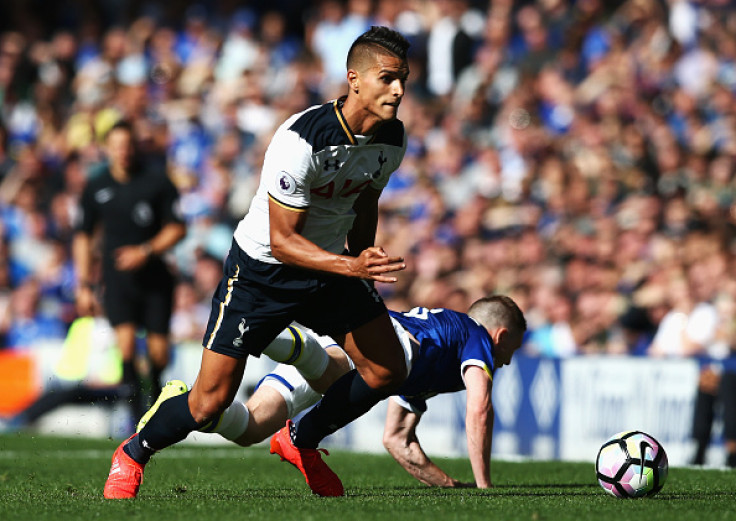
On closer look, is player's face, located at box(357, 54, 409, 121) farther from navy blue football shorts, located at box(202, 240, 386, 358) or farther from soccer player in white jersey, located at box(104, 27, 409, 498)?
navy blue football shorts, located at box(202, 240, 386, 358)

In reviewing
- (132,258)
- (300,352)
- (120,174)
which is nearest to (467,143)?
(120,174)

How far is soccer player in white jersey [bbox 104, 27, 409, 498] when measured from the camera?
19.1 ft

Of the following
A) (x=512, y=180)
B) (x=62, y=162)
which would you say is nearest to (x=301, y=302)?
(x=512, y=180)

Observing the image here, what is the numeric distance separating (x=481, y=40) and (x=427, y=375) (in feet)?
33.3

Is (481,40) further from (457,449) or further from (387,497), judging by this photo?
(387,497)

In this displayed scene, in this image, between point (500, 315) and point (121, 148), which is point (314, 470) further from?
point (121, 148)

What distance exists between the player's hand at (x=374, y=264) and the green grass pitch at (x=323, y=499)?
109cm

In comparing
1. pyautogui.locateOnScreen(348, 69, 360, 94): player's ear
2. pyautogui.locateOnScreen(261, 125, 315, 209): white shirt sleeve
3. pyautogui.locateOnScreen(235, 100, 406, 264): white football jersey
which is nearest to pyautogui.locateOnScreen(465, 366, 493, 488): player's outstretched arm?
pyautogui.locateOnScreen(235, 100, 406, 264): white football jersey

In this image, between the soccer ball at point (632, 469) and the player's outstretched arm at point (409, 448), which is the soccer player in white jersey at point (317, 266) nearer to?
the player's outstretched arm at point (409, 448)

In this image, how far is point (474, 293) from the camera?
1373 centimetres

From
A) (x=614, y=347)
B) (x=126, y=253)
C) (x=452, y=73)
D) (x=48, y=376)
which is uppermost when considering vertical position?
(x=452, y=73)

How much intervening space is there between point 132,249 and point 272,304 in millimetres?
4972

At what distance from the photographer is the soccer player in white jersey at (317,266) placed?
19.1ft

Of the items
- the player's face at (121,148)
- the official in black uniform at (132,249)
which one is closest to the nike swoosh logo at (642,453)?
the official in black uniform at (132,249)
